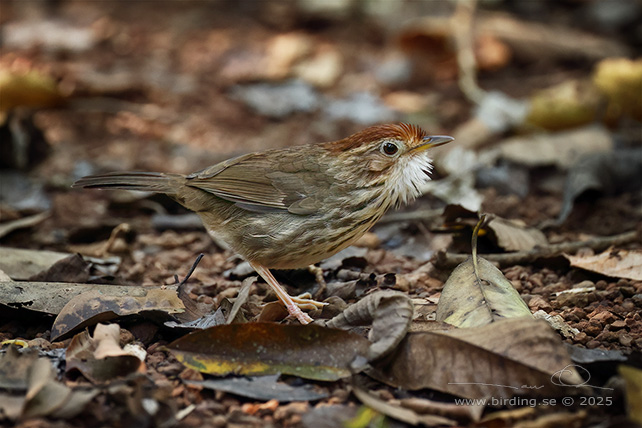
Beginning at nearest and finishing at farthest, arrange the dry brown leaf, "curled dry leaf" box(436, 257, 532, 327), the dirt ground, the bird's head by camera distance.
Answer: the dirt ground
"curled dry leaf" box(436, 257, 532, 327)
the dry brown leaf
the bird's head

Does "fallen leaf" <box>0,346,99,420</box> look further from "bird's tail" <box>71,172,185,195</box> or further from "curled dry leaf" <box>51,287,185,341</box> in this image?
"bird's tail" <box>71,172,185,195</box>

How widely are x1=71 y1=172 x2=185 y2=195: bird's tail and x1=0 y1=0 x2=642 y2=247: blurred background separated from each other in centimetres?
105

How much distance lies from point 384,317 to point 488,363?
47 centimetres

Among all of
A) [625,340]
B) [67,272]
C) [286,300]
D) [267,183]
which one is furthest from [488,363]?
[67,272]

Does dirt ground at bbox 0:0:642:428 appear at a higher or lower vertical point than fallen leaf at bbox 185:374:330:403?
higher

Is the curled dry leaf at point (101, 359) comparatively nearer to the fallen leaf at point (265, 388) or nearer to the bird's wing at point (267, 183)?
the fallen leaf at point (265, 388)

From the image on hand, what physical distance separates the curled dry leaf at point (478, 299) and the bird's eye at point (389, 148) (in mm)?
901

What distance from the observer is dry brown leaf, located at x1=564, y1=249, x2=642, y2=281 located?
151 inches

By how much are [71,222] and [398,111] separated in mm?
3477

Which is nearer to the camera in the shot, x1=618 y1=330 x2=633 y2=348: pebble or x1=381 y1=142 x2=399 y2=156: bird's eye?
x1=618 y1=330 x2=633 y2=348: pebble

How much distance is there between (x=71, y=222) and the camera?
5.55 metres

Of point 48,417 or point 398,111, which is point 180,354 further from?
point 398,111

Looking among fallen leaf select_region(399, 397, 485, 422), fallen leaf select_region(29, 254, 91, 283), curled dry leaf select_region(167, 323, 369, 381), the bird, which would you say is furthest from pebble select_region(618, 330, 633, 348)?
fallen leaf select_region(29, 254, 91, 283)

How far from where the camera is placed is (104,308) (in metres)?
3.37
